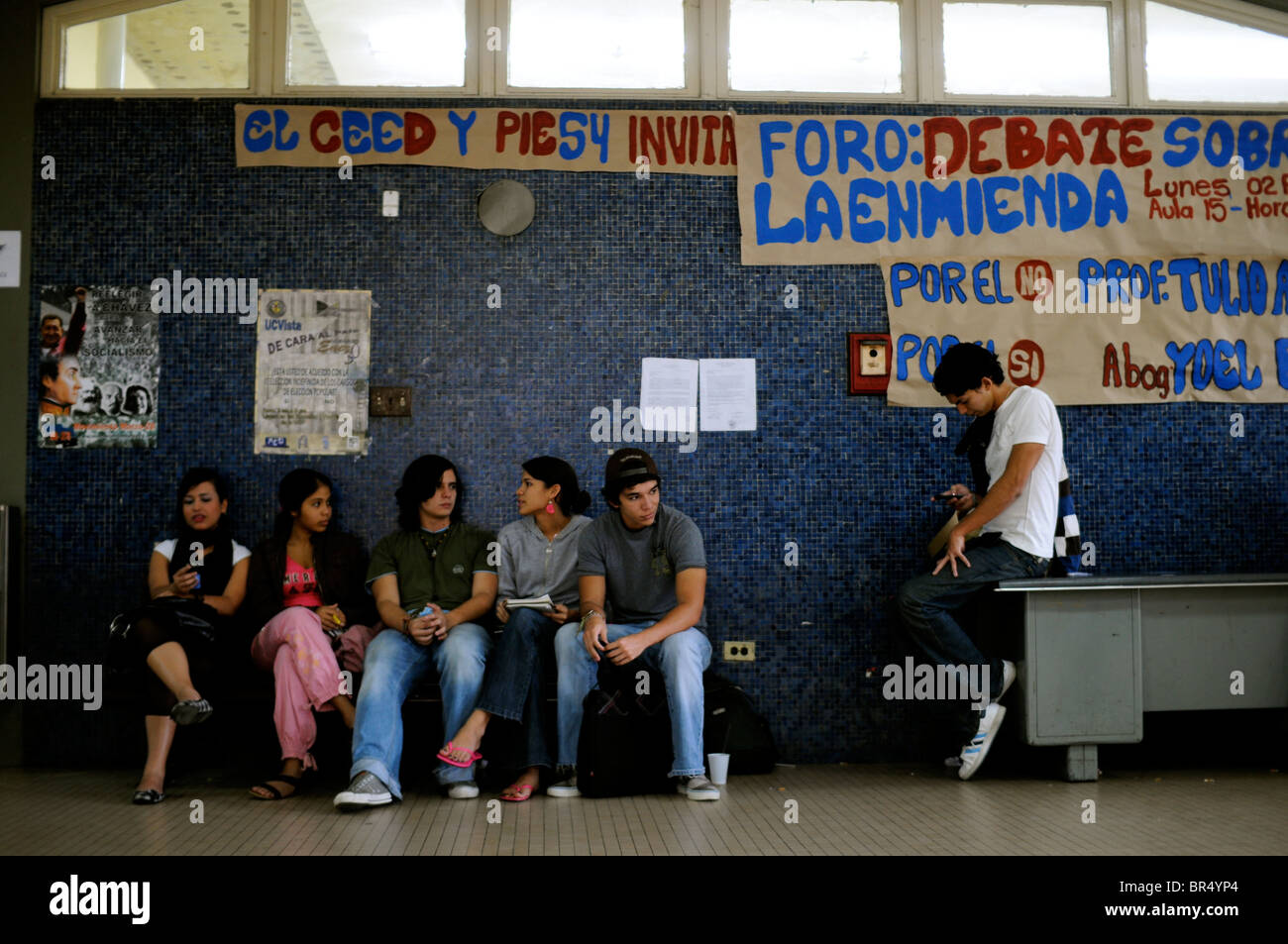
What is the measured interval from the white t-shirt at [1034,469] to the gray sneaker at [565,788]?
1.89 m

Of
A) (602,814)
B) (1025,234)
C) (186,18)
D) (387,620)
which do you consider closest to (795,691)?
(602,814)

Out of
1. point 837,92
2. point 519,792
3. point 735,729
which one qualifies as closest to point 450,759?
point 519,792

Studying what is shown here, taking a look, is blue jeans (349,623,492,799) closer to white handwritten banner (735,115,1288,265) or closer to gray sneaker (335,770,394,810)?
gray sneaker (335,770,394,810)

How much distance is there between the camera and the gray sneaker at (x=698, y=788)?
3779 mm

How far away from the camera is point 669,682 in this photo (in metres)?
→ 3.88

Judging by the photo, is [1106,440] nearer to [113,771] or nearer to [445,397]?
[445,397]

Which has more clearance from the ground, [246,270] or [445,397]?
[246,270]

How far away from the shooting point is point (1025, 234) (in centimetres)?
476

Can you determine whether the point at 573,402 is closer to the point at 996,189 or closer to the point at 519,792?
the point at 519,792

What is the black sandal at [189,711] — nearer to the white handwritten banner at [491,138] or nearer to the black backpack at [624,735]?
the black backpack at [624,735]

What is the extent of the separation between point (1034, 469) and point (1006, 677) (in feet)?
2.63

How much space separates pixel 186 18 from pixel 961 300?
11.9ft

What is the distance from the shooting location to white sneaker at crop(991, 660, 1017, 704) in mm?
4078

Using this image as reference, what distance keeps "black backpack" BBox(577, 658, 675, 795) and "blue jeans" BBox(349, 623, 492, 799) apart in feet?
Answer: 1.42
